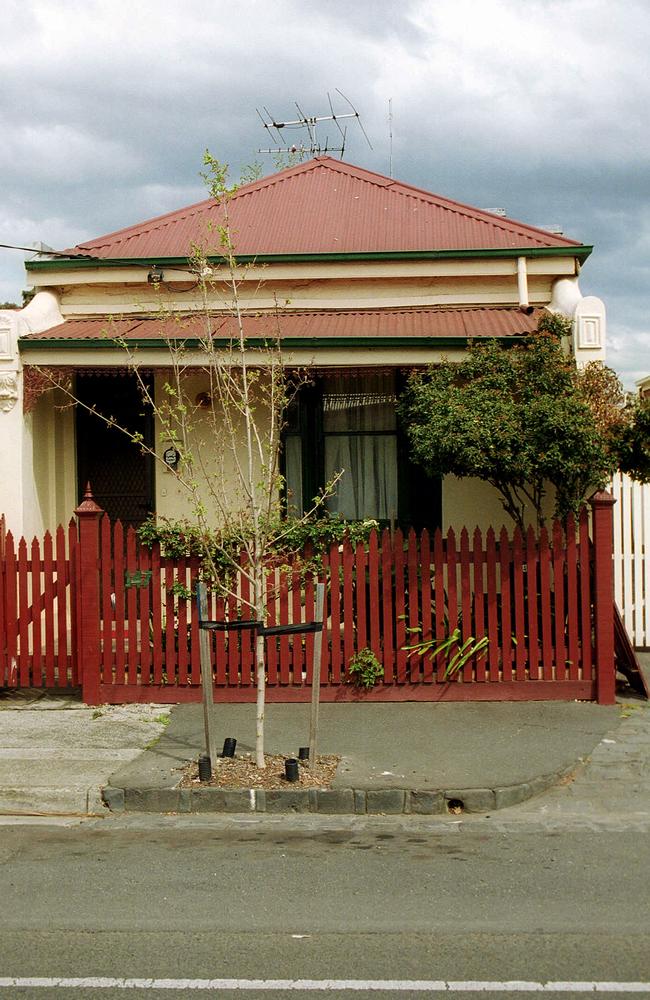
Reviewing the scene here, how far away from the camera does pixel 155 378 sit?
12.2 metres

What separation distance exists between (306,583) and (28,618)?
2584 millimetres

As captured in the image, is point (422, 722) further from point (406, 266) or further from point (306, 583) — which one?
point (406, 266)

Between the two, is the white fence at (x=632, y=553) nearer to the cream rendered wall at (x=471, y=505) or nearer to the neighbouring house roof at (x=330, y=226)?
the cream rendered wall at (x=471, y=505)

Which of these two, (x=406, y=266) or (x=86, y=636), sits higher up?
(x=406, y=266)

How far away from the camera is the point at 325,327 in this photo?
11.0 meters

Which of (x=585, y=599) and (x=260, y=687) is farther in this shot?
(x=585, y=599)

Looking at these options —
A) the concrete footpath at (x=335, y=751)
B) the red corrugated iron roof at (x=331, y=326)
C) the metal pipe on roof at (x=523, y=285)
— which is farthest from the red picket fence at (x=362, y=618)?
the metal pipe on roof at (x=523, y=285)

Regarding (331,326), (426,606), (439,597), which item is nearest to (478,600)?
(439,597)

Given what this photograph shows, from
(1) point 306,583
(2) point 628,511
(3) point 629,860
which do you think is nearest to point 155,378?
(1) point 306,583

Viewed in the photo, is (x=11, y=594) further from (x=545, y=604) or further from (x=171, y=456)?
(x=545, y=604)

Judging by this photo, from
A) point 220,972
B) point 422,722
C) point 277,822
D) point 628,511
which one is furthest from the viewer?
point 628,511

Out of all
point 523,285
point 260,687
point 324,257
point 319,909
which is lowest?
point 319,909

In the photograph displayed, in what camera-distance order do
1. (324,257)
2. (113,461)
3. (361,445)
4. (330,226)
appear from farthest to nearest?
(330,226)
(113,461)
(361,445)
(324,257)

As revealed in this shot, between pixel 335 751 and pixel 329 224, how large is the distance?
7.54m
